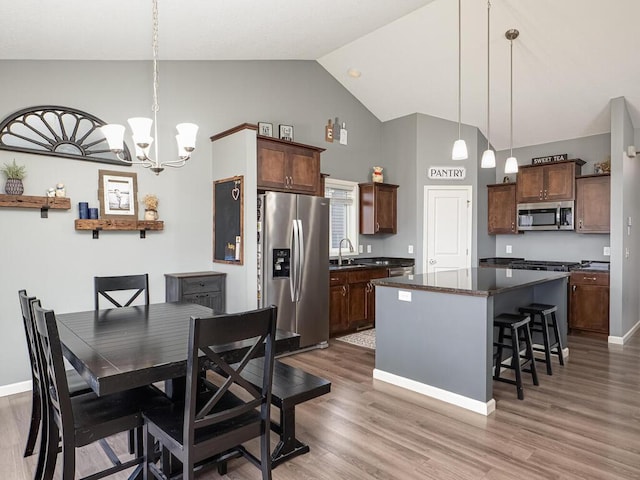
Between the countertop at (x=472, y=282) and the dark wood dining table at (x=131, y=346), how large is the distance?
1.44 meters

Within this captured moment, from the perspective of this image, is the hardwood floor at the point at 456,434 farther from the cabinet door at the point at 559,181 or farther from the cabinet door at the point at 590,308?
the cabinet door at the point at 559,181

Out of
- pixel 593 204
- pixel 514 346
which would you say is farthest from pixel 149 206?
pixel 593 204

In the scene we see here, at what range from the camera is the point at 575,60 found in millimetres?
4426

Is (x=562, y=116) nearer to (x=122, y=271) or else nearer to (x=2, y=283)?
(x=122, y=271)

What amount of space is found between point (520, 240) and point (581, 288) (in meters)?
1.34

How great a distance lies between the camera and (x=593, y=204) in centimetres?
534

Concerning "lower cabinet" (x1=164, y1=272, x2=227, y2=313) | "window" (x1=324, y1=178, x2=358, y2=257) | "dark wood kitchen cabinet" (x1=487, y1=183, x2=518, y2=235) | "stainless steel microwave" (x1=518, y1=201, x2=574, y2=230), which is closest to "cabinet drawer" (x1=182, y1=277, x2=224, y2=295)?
"lower cabinet" (x1=164, y1=272, x2=227, y2=313)

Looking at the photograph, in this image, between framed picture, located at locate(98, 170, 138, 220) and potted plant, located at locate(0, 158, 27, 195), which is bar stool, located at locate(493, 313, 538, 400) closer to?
framed picture, located at locate(98, 170, 138, 220)

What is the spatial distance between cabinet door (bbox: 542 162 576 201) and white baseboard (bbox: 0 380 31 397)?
6.59 meters

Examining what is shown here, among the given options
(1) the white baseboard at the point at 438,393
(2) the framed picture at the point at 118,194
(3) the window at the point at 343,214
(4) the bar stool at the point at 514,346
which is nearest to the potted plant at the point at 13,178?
(2) the framed picture at the point at 118,194

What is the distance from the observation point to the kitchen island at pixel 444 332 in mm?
3021

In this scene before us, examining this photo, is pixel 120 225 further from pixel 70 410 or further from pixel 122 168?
pixel 70 410

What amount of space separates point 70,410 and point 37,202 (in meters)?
2.35

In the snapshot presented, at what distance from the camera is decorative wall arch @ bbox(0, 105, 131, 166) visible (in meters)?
3.38
